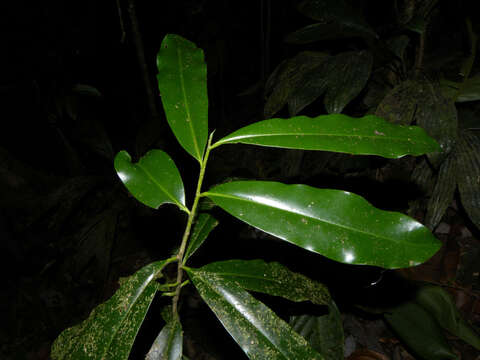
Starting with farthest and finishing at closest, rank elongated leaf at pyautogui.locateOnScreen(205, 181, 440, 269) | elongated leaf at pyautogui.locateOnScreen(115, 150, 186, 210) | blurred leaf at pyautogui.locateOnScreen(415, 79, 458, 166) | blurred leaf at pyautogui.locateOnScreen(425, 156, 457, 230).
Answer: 1. blurred leaf at pyautogui.locateOnScreen(425, 156, 457, 230)
2. blurred leaf at pyautogui.locateOnScreen(415, 79, 458, 166)
3. elongated leaf at pyautogui.locateOnScreen(115, 150, 186, 210)
4. elongated leaf at pyautogui.locateOnScreen(205, 181, 440, 269)

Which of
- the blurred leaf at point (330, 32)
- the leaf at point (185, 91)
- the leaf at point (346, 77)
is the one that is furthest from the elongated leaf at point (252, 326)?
the blurred leaf at point (330, 32)

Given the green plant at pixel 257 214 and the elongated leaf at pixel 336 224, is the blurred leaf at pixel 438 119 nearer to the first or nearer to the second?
the green plant at pixel 257 214

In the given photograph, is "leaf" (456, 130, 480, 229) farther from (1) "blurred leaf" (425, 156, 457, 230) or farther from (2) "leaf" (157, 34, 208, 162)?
(2) "leaf" (157, 34, 208, 162)

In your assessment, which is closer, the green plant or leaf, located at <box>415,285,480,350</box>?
the green plant

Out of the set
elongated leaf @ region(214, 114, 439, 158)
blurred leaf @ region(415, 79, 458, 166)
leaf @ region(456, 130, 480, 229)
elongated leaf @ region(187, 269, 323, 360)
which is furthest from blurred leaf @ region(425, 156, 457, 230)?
elongated leaf @ region(187, 269, 323, 360)

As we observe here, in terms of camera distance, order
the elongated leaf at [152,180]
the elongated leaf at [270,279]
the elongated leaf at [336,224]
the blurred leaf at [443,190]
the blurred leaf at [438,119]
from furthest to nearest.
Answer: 1. the blurred leaf at [443,190]
2. the blurred leaf at [438,119]
3. the elongated leaf at [270,279]
4. the elongated leaf at [152,180]
5. the elongated leaf at [336,224]

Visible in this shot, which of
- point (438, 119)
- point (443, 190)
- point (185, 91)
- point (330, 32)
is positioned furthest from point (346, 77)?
point (185, 91)

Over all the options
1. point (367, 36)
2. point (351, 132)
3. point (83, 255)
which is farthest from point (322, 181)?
point (83, 255)

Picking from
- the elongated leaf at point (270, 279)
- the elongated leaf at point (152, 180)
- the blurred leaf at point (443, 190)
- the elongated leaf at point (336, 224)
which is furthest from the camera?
the blurred leaf at point (443, 190)
